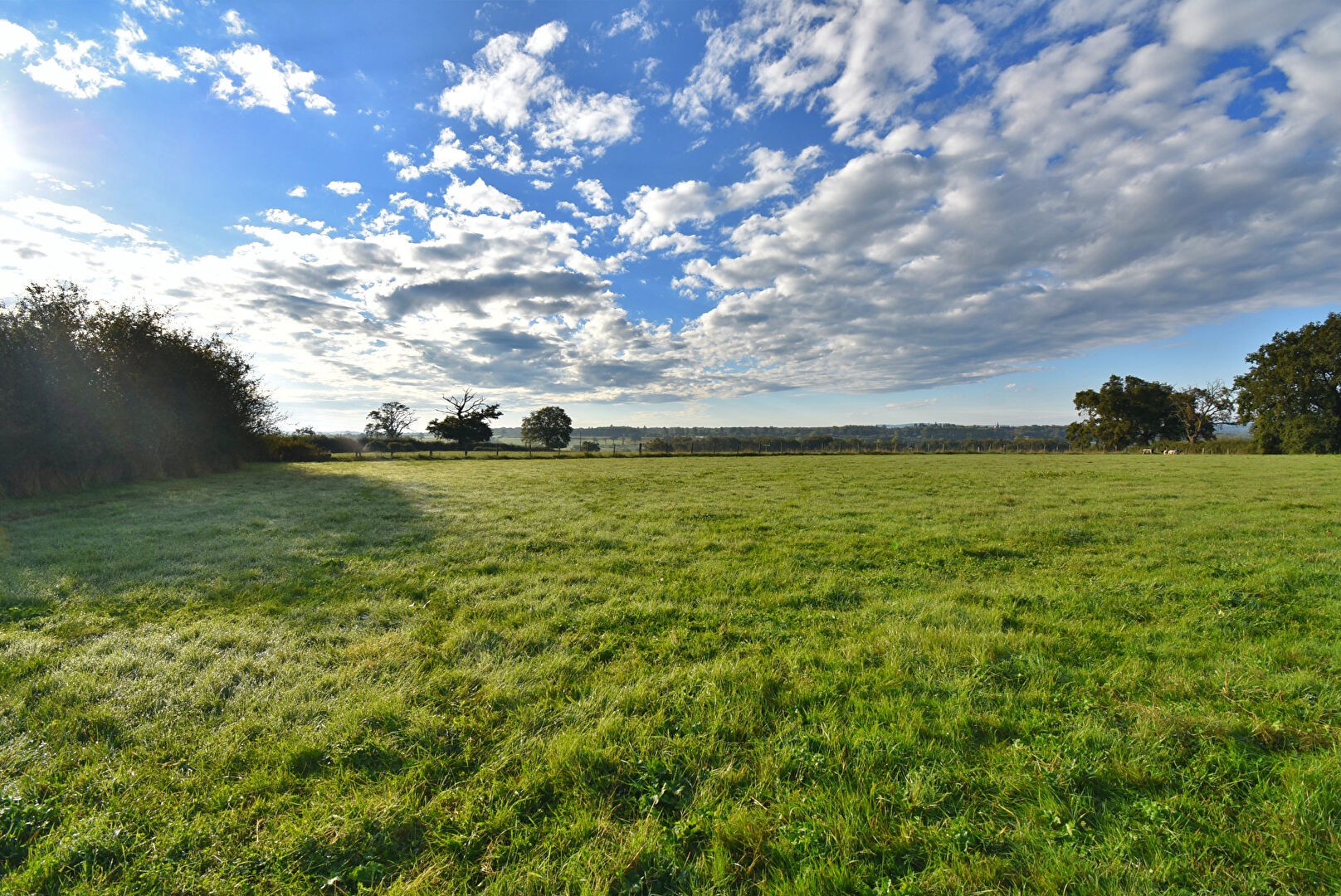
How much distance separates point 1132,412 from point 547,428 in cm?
8320

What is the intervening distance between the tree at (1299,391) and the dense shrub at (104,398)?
79837 millimetres

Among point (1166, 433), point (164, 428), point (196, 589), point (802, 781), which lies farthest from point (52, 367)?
point (1166, 433)

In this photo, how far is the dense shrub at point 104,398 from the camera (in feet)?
47.1

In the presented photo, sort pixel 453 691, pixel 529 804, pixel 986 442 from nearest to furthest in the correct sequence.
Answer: pixel 529 804 < pixel 453 691 < pixel 986 442

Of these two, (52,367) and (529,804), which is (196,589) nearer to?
(529,804)

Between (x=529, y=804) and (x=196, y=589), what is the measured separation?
6.37 m

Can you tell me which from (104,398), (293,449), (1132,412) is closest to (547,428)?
(293,449)

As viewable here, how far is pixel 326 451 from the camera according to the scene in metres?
45.3

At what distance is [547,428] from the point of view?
3095 inches

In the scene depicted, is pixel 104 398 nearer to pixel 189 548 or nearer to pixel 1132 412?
pixel 189 548

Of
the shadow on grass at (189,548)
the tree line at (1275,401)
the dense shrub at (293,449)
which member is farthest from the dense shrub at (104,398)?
the tree line at (1275,401)

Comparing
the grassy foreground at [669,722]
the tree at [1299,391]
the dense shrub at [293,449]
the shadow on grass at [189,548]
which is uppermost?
the tree at [1299,391]

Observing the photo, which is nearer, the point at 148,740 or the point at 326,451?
the point at 148,740

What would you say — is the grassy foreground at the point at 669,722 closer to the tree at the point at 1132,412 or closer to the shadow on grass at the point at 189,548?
the shadow on grass at the point at 189,548
